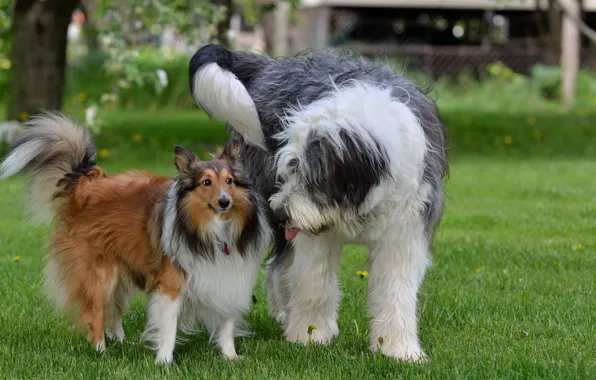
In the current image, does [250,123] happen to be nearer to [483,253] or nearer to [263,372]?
[263,372]

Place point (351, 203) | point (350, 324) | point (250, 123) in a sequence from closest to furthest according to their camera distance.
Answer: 1. point (351, 203)
2. point (250, 123)
3. point (350, 324)

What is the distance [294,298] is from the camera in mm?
5422

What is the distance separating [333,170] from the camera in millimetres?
4504

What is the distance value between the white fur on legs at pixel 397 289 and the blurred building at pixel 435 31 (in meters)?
20.9

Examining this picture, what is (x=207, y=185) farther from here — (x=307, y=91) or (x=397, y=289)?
(x=397, y=289)

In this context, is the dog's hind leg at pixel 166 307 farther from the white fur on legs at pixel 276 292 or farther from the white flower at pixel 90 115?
the white flower at pixel 90 115

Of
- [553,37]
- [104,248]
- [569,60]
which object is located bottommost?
[569,60]

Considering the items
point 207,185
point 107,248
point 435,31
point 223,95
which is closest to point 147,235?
point 107,248

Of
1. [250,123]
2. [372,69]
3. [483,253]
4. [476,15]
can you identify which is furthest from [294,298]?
[476,15]

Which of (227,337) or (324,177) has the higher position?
(324,177)

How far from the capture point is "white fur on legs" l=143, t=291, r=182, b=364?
16.1 feet

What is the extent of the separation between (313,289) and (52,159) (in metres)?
1.64

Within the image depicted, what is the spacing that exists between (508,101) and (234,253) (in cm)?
1599

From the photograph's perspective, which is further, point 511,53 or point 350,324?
point 511,53
